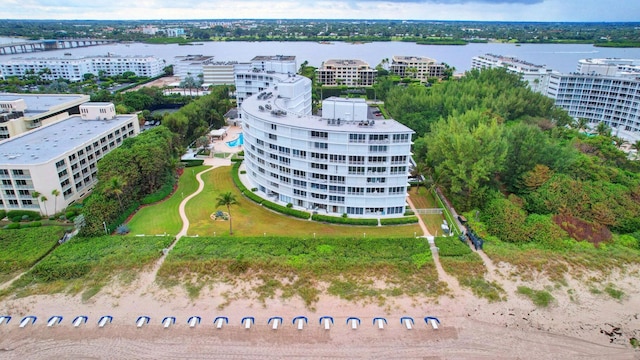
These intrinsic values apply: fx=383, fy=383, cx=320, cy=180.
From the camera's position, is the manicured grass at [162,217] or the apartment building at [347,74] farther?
the apartment building at [347,74]

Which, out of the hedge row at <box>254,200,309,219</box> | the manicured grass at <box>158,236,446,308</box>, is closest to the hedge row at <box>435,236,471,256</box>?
the manicured grass at <box>158,236,446,308</box>

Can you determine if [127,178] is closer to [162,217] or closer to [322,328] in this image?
[162,217]

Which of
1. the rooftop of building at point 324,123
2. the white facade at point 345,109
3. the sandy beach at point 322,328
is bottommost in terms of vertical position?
the sandy beach at point 322,328

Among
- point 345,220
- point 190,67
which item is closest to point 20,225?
point 345,220

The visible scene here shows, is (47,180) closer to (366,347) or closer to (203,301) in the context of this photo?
(203,301)

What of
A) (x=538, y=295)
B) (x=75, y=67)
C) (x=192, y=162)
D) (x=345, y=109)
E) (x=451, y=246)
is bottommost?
(x=538, y=295)

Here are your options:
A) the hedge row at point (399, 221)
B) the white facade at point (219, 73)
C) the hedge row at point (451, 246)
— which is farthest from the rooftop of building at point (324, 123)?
the white facade at point (219, 73)

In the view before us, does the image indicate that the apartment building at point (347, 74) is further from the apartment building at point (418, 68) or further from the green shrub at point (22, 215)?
the green shrub at point (22, 215)
